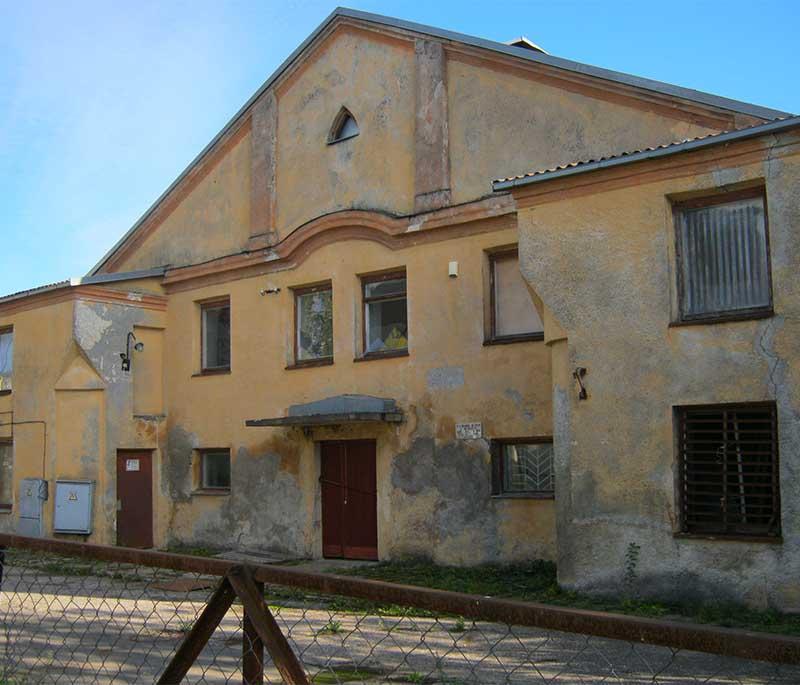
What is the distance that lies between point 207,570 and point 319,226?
12.7 metres

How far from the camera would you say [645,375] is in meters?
10.5

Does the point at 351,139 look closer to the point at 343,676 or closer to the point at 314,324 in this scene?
the point at 314,324

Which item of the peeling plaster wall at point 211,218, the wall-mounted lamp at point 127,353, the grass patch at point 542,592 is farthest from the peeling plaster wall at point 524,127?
the wall-mounted lamp at point 127,353

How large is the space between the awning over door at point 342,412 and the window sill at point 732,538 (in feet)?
17.9

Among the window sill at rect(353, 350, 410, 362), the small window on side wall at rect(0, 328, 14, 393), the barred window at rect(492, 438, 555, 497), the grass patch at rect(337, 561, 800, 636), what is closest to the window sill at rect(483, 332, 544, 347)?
the barred window at rect(492, 438, 555, 497)

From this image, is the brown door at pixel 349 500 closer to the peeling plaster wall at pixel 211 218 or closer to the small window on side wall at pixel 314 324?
the small window on side wall at pixel 314 324

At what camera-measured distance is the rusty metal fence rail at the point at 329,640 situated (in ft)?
9.18

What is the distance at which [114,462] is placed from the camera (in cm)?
1738

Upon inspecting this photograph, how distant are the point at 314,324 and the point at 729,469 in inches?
319

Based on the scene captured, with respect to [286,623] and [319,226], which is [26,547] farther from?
[319,226]

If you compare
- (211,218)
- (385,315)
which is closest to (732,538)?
(385,315)

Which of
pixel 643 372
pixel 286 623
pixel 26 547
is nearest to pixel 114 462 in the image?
pixel 286 623

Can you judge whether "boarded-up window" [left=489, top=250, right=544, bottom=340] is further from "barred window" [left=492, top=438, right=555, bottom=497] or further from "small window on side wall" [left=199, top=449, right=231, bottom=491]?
"small window on side wall" [left=199, top=449, right=231, bottom=491]

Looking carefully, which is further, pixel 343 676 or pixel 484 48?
pixel 484 48
